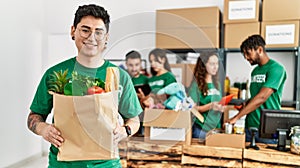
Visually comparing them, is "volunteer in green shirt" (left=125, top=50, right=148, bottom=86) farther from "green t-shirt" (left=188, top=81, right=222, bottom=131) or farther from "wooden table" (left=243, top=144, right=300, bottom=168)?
"wooden table" (left=243, top=144, right=300, bottom=168)

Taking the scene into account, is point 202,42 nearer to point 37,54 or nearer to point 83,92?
point 83,92

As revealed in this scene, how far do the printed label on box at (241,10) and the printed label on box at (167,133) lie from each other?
5.18ft

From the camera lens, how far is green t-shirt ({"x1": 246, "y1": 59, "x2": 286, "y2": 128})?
234 centimetres

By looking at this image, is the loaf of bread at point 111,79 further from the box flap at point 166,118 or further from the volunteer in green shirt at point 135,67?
the volunteer in green shirt at point 135,67

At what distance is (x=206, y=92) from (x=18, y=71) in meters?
2.19

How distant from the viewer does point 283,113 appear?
1.93 meters

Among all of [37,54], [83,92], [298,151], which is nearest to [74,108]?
[83,92]

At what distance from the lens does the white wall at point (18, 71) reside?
301 centimetres

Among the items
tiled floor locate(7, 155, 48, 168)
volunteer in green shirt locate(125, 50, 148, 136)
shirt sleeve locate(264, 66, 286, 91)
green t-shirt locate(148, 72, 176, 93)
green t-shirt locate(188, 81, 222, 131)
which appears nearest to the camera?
green t-shirt locate(188, 81, 222, 131)

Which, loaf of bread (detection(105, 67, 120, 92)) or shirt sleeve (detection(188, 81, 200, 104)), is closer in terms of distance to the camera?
loaf of bread (detection(105, 67, 120, 92))

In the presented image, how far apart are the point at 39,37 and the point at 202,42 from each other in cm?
272

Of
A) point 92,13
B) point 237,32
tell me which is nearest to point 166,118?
point 92,13

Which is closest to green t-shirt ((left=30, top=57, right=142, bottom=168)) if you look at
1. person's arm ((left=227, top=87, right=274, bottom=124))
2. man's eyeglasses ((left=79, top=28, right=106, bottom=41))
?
man's eyeglasses ((left=79, top=28, right=106, bottom=41))

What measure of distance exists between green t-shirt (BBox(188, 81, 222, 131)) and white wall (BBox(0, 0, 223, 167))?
3.90 feet
